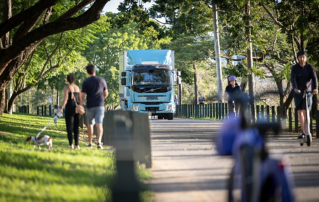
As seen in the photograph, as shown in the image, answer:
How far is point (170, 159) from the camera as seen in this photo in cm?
1023

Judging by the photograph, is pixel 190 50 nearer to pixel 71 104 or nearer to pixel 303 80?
pixel 71 104

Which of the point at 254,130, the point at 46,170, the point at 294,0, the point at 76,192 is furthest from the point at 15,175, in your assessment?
the point at 294,0

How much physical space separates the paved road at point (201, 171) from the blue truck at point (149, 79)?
13.9 m

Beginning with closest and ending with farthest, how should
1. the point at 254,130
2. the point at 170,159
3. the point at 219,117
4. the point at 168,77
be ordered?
the point at 254,130 < the point at 170,159 < the point at 168,77 < the point at 219,117

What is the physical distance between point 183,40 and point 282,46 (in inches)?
479

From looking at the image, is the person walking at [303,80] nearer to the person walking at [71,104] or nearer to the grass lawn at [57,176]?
the grass lawn at [57,176]

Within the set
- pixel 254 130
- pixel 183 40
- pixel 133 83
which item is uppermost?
pixel 183 40

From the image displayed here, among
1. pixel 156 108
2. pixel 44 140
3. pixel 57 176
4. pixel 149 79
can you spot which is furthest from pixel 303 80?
pixel 156 108

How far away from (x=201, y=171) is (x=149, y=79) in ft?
63.1

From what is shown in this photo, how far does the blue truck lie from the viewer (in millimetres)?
27438

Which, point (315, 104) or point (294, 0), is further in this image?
point (315, 104)

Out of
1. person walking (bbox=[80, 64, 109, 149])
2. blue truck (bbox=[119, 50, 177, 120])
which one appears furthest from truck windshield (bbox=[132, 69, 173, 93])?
person walking (bbox=[80, 64, 109, 149])

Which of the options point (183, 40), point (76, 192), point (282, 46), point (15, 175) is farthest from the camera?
point (183, 40)

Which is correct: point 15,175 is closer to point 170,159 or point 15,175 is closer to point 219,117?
point 170,159
